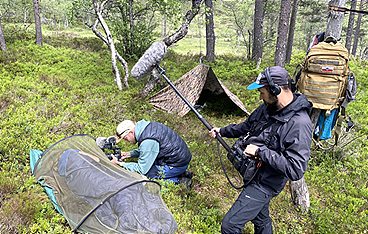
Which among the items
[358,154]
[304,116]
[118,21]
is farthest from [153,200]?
[118,21]

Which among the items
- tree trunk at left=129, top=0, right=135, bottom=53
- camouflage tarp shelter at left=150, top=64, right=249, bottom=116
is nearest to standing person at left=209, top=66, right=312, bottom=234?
camouflage tarp shelter at left=150, top=64, right=249, bottom=116

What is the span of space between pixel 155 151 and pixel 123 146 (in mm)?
1577

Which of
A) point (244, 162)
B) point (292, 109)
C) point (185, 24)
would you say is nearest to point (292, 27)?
point (185, 24)

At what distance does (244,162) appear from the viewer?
12.3ft

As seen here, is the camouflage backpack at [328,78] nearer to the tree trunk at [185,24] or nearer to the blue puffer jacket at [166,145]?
the blue puffer jacket at [166,145]

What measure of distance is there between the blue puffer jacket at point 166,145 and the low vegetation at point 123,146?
0.44 metres

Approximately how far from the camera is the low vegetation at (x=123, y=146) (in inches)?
175

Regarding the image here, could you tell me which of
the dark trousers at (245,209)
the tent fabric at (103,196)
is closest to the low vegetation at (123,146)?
the tent fabric at (103,196)

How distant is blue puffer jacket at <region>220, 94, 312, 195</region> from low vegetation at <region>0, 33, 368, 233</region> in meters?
1.38

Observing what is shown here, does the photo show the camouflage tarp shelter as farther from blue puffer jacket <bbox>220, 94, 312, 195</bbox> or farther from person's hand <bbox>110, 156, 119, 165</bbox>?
blue puffer jacket <bbox>220, 94, 312, 195</bbox>

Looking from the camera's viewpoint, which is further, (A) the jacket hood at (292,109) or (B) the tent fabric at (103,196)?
(B) the tent fabric at (103,196)

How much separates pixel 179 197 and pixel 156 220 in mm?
1273

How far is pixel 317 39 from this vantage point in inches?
187

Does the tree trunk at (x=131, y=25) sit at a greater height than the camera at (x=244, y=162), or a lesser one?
greater
